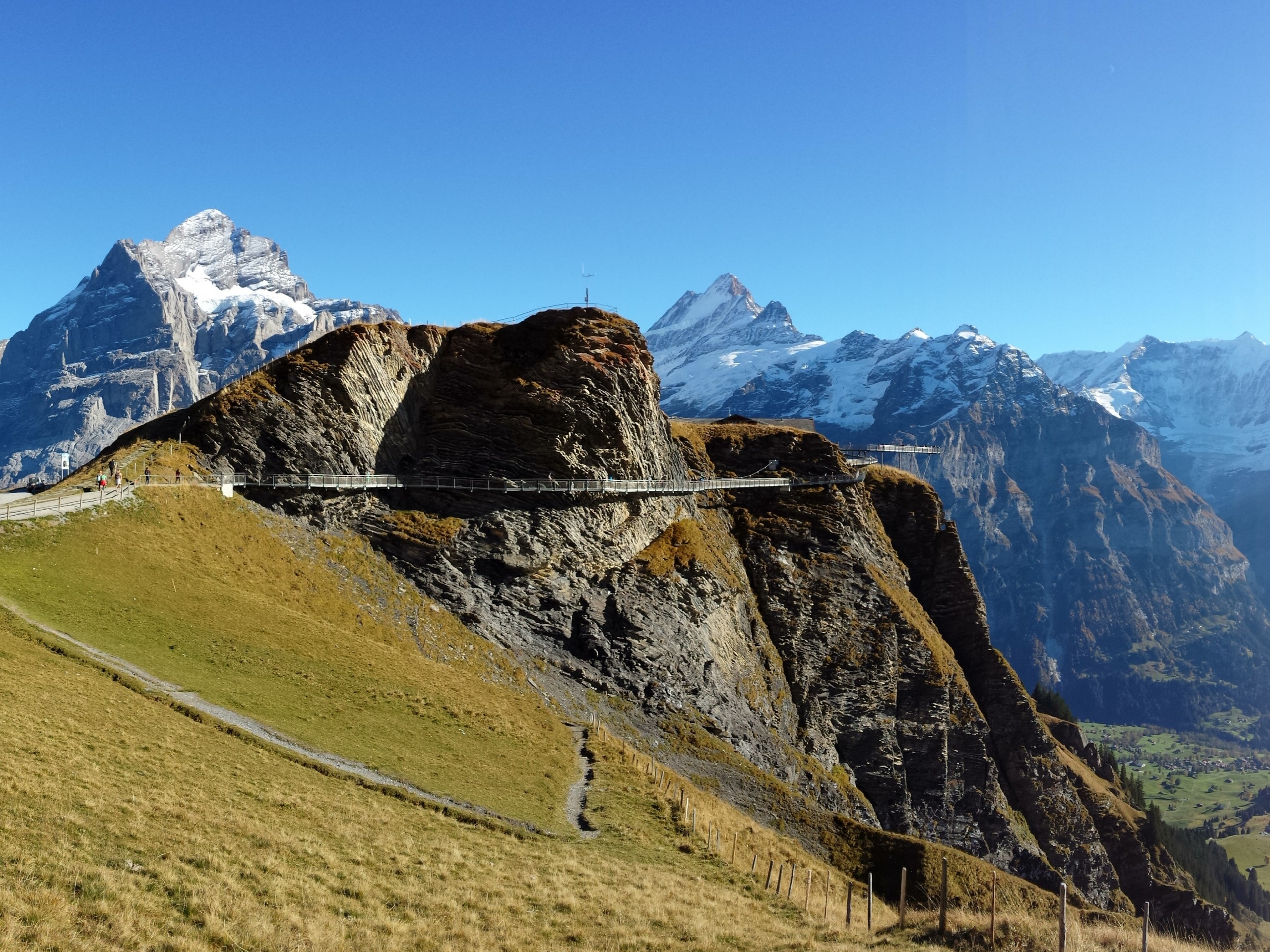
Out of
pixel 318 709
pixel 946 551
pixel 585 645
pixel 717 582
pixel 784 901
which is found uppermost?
pixel 946 551

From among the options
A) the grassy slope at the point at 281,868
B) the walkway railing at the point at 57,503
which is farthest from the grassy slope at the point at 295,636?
the grassy slope at the point at 281,868

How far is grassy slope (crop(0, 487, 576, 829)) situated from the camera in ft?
143

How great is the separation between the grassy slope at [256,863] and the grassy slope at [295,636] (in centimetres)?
504

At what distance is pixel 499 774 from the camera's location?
4634 cm

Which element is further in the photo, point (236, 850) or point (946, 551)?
point (946, 551)

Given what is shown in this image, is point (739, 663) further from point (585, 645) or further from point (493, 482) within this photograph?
point (493, 482)

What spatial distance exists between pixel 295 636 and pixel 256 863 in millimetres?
31270

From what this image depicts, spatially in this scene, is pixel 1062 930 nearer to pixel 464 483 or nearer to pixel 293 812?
pixel 293 812

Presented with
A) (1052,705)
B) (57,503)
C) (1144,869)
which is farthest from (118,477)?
(1052,705)

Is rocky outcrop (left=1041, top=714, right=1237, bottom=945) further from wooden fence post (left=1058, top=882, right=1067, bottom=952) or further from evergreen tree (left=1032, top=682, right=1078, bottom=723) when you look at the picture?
wooden fence post (left=1058, top=882, right=1067, bottom=952)

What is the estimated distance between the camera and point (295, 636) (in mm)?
54375

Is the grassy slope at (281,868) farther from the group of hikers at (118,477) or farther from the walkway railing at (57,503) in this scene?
the group of hikers at (118,477)

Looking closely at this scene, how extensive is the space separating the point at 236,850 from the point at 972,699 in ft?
358

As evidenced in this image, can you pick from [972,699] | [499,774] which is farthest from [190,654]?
[972,699]
